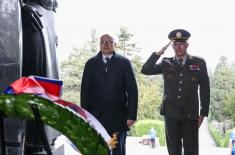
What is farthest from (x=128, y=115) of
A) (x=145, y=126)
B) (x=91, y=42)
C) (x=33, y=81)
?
(x=91, y=42)

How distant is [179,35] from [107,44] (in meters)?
0.61

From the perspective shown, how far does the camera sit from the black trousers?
3.41m

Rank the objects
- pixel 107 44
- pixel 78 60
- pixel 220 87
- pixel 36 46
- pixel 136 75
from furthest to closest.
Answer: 1. pixel 78 60
2. pixel 136 75
3. pixel 220 87
4. pixel 107 44
5. pixel 36 46

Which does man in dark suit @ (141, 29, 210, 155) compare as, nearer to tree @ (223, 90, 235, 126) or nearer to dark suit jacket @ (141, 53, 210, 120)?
dark suit jacket @ (141, 53, 210, 120)

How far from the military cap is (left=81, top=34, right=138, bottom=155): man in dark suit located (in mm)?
424

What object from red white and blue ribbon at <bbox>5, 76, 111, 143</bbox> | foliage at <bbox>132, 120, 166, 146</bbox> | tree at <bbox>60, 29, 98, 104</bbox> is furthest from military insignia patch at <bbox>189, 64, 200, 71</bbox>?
tree at <bbox>60, 29, 98, 104</bbox>

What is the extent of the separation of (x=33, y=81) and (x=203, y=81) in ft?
8.71

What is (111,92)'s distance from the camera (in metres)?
3.23

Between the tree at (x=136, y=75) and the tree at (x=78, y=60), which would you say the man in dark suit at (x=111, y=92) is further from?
the tree at (x=78, y=60)

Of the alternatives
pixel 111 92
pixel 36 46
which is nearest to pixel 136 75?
pixel 111 92

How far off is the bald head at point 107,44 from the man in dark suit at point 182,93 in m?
0.38

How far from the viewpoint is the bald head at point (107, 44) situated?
10.2ft

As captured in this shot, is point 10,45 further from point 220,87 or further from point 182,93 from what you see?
point 220,87

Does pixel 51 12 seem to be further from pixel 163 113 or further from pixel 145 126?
pixel 145 126
